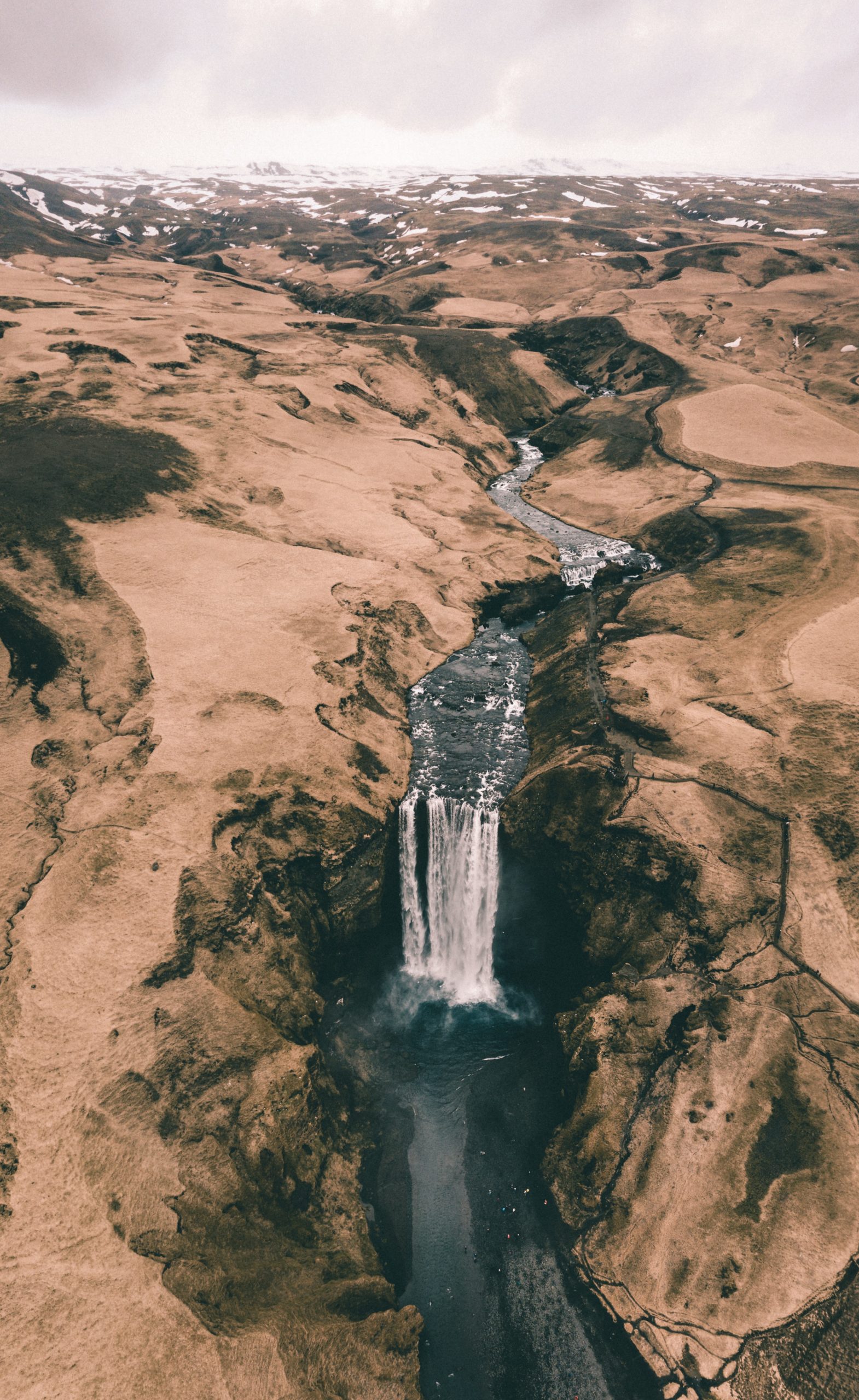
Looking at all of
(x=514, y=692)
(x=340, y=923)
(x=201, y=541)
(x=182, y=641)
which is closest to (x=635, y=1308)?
(x=340, y=923)

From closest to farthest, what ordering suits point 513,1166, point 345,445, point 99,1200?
point 99,1200 → point 513,1166 → point 345,445

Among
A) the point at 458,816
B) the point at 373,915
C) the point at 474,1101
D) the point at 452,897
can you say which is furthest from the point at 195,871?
the point at 474,1101

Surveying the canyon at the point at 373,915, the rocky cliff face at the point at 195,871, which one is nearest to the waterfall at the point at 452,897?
the canyon at the point at 373,915

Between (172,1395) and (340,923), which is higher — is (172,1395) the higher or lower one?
the lower one

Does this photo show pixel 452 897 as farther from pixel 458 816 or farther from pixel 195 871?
pixel 195 871

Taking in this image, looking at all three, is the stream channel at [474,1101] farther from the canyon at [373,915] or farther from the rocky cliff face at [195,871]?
the rocky cliff face at [195,871]

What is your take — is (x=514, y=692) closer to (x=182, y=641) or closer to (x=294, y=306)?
(x=182, y=641)

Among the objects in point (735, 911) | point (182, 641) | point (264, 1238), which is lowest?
point (264, 1238)

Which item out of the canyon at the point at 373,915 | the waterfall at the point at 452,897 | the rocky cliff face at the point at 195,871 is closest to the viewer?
the rocky cliff face at the point at 195,871
